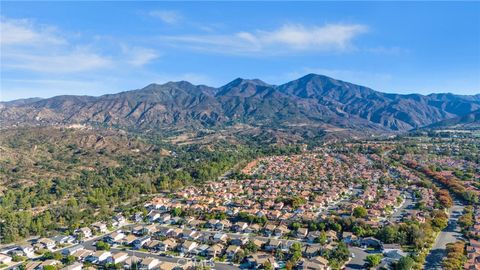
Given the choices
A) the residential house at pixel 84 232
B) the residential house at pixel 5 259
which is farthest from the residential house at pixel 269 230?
the residential house at pixel 5 259

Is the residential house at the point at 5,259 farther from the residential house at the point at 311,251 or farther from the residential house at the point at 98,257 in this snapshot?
Answer: the residential house at the point at 311,251

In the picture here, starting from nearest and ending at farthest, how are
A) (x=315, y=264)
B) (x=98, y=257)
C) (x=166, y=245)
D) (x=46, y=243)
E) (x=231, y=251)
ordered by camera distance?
(x=315, y=264), (x=98, y=257), (x=231, y=251), (x=166, y=245), (x=46, y=243)

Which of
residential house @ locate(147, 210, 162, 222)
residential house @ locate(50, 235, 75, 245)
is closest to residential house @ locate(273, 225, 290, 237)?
residential house @ locate(147, 210, 162, 222)

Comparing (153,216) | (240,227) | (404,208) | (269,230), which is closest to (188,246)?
(240,227)

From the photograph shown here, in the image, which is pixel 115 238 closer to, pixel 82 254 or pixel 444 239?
pixel 82 254

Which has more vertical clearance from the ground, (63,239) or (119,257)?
(63,239)

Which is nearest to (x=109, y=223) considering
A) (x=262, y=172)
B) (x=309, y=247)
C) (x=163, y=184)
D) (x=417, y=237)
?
(x=163, y=184)
